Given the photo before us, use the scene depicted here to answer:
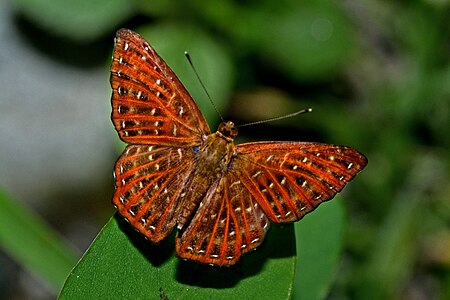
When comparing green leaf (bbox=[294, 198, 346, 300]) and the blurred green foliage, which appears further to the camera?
the blurred green foliage

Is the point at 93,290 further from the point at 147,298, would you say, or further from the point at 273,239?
the point at 273,239

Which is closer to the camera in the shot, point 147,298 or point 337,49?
point 147,298

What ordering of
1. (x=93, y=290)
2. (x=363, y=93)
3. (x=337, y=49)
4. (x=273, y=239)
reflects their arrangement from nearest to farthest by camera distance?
(x=93, y=290) → (x=273, y=239) → (x=337, y=49) → (x=363, y=93)

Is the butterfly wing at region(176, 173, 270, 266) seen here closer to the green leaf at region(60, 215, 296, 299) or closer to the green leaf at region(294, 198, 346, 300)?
the green leaf at region(60, 215, 296, 299)

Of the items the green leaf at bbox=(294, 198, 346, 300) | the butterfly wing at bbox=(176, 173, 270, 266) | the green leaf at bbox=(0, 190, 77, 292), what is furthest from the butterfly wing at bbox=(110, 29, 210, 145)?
the green leaf at bbox=(0, 190, 77, 292)

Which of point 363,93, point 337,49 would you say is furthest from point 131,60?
point 363,93

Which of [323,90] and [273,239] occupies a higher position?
[273,239]

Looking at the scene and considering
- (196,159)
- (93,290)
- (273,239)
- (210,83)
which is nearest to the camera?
(93,290)

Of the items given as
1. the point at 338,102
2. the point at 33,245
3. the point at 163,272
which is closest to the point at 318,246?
the point at 163,272
